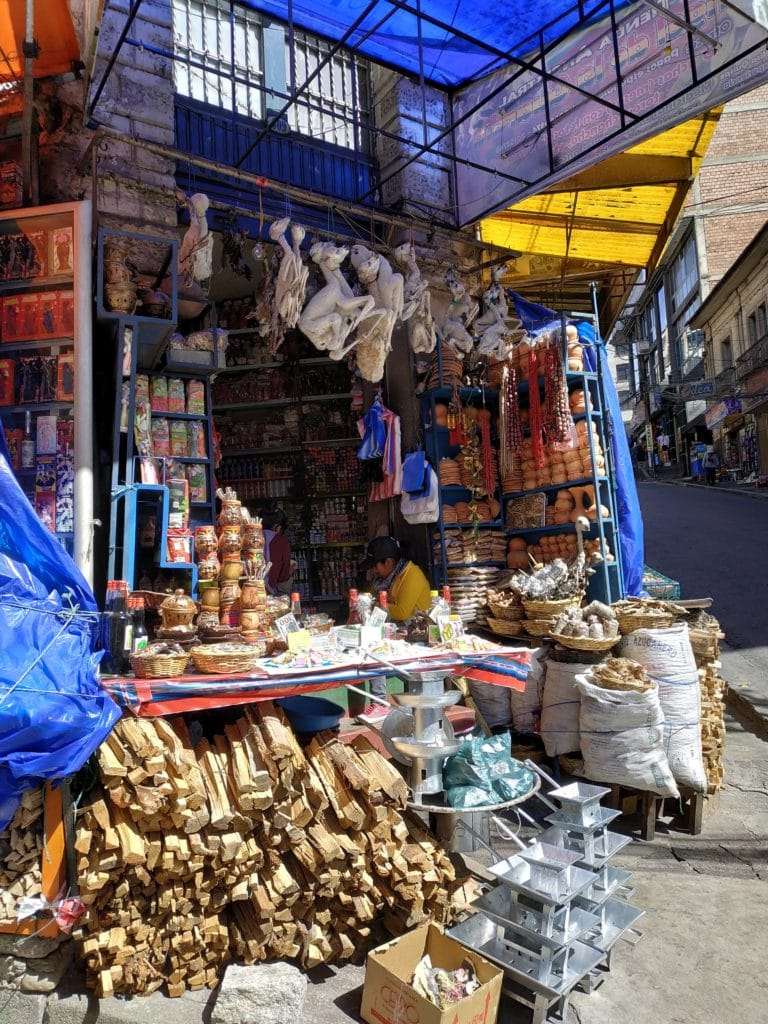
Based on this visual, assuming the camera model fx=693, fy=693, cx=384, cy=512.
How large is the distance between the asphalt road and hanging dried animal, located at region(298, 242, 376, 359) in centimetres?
520

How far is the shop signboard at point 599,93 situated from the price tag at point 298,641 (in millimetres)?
4176

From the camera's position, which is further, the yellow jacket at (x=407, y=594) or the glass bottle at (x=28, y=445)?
the yellow jacket at (x=407, y=594)

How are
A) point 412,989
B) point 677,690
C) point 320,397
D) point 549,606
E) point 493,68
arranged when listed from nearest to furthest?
1. point 412,989
2. point 677,690
3. point 549,606
4. point 493,68
5. point 320,397

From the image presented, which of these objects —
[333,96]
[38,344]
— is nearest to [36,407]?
[38,344]

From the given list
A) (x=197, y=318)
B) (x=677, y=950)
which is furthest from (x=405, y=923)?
(x=197, y=318)

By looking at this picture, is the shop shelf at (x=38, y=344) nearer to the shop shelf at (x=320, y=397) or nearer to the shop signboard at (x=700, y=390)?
the shop shelf at (x=320, y=397)

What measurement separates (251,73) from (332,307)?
2.85 meters

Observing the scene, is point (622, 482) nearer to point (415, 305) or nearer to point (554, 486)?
point (554, 486)

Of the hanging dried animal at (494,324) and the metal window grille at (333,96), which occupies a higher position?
the metal window grille at (333,96)

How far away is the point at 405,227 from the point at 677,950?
20.5 feet

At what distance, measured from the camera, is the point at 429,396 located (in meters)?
6.78

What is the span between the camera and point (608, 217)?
8086mm

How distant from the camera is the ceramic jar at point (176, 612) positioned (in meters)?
3.65

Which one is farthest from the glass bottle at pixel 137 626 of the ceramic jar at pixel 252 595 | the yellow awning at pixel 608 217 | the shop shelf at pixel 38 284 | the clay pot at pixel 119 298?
the yellow awning at pixel 608 217
